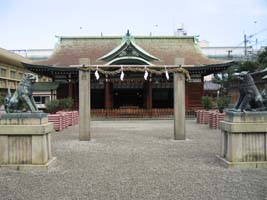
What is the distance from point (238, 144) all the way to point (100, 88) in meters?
19.9

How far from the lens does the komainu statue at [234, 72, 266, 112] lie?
736 cm

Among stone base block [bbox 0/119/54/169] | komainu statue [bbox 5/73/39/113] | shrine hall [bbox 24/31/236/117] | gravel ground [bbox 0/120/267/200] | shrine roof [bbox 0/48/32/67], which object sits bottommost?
gravel ground [bbox 0/120/267/200]

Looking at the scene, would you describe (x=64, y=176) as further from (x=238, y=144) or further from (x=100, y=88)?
(x=100, y=88)

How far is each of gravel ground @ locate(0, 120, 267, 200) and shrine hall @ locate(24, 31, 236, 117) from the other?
1475 cm

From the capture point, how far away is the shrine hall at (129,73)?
79.1ft

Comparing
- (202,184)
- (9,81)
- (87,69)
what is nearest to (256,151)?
(202,184)

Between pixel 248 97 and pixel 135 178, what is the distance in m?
3.20

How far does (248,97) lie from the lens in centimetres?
736

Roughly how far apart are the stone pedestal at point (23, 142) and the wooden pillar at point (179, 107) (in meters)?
5.94

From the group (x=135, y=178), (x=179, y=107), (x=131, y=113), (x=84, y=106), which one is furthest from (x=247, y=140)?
(x=131, y=113)

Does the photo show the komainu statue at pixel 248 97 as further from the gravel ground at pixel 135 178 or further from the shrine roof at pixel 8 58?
the shrine roof at pixel 8 58

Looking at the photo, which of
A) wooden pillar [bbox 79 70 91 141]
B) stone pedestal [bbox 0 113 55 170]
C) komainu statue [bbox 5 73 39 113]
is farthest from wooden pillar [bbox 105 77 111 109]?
stone pedestal [bbox 0 113 55 170]

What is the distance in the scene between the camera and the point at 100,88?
2622cm

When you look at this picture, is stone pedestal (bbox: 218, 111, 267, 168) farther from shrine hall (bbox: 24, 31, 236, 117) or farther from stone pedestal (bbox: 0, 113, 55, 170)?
shrine hall (bbox: 24, 31, 236, 117)
